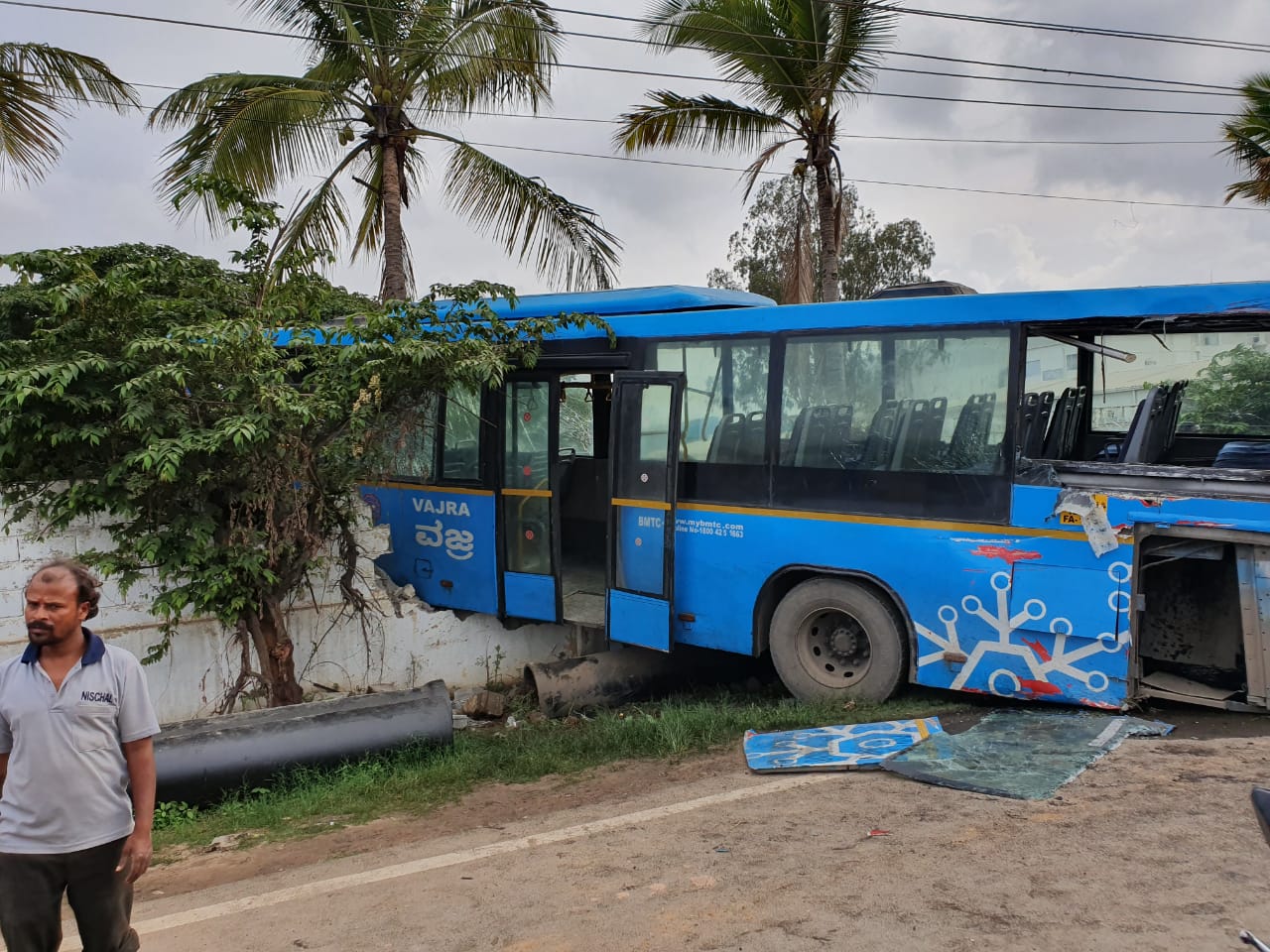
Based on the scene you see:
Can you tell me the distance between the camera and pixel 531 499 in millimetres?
8523

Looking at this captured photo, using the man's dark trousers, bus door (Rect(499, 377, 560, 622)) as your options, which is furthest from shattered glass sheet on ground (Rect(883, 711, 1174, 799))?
bus door (Rect(499, 377, 560, 622))

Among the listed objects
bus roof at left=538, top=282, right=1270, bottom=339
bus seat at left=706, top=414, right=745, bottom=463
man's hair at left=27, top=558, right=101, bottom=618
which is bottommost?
man's hair at left=27, top=558, right=101, bottom=618

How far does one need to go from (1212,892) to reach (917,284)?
183 inches

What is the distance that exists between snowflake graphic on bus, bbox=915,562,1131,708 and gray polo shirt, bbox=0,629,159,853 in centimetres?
486

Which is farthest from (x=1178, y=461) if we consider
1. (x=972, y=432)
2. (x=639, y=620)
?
(x=639, y=620)

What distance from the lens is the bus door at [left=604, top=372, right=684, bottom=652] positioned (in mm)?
7547

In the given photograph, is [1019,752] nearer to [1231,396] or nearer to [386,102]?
[1231,396]

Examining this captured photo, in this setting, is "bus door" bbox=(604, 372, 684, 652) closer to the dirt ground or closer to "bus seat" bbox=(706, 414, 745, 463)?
"bus seat" bbox=(706, 414, 745, 463)

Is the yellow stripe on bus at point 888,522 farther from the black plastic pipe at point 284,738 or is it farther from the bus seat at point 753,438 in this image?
the black plastic pipe at point 284,738

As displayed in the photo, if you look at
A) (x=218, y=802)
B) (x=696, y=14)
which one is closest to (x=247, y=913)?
(x=218, y=802)

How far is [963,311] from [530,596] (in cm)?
427

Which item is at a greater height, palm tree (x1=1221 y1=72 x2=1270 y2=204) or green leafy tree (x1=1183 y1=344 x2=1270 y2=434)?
palm tree (x1=1221 y1=72 x2=1270 y2=204)

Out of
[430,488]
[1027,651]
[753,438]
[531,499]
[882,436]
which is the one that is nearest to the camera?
[1027,651]

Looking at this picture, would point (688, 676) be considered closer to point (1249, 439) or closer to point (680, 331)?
point (680, 331)
